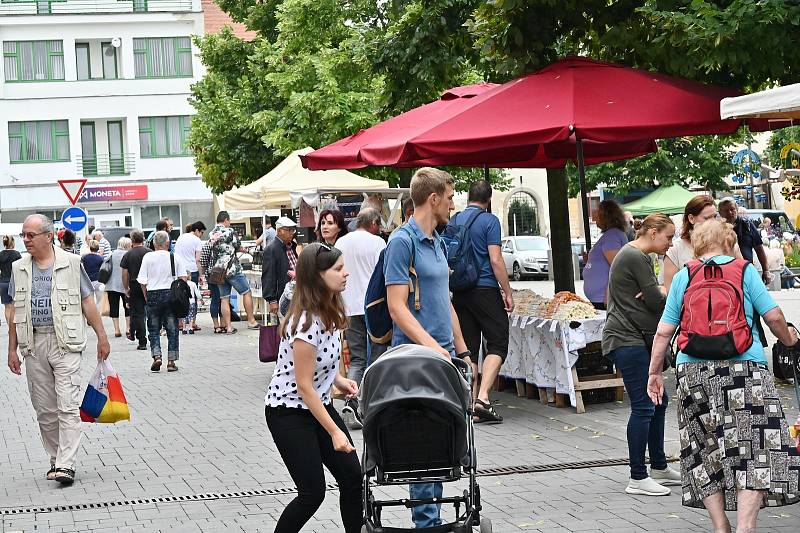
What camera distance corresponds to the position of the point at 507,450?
390 inches

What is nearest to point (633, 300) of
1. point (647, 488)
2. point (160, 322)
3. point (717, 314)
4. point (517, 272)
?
point (647, 488)

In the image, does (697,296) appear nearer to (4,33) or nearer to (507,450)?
(507,450)

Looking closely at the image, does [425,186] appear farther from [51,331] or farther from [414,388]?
[51,331]

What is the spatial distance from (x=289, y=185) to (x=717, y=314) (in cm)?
1751

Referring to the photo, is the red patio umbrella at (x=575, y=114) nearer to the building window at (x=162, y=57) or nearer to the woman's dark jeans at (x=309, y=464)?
the woman's dark jeans at (x=309, y=464)

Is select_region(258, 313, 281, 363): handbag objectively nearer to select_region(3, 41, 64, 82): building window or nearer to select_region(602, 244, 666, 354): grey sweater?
select_region(602, 244, 666, 354): grey sweater

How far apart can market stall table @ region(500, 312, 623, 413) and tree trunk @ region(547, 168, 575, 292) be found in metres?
2.35

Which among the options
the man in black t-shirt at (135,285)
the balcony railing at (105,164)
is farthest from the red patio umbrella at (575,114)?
the balcony railing at (105,164)

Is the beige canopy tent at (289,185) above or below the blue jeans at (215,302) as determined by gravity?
above

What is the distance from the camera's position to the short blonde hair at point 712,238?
Answer: 6.60 m

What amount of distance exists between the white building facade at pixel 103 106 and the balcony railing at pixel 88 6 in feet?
0.14

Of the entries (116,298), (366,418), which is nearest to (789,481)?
(366,418)

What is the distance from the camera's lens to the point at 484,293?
11.1 m

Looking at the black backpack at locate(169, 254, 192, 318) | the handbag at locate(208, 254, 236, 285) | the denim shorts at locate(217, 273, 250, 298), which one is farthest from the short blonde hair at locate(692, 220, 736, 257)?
the denim shorts at locate(217, 273, 250, 298)
